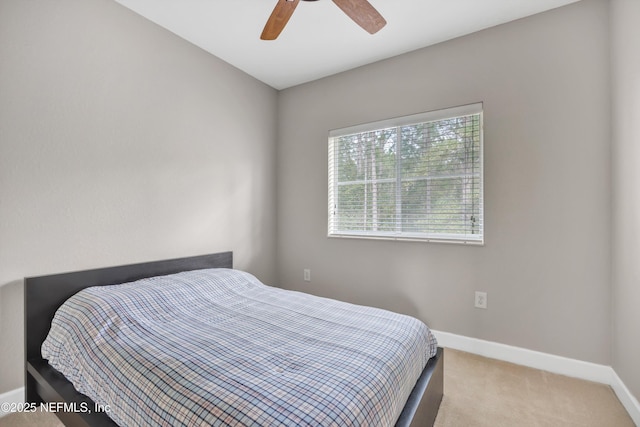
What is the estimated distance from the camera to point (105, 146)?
202 cm

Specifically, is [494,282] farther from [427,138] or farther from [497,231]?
[427,138]

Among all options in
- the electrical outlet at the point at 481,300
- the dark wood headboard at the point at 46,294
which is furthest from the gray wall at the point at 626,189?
the dark wood headboard at the point at 46,294

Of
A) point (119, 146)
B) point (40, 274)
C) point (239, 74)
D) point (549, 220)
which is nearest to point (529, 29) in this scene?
point (549, 220)

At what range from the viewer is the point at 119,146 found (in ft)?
6.87

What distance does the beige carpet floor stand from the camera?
1.60m

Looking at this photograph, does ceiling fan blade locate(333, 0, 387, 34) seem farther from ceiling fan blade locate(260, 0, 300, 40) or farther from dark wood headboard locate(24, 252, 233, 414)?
dark wood headboard locate(24, 252, 233, 414)

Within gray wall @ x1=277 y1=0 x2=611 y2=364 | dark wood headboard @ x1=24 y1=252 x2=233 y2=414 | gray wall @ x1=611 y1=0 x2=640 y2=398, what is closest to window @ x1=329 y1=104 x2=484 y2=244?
gray wall @ x1=277 y1=0 x2=611 y2=364

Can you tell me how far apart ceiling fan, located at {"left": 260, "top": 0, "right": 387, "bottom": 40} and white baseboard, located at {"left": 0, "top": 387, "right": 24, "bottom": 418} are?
2530 mm

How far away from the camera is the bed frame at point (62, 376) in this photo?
1.28 m

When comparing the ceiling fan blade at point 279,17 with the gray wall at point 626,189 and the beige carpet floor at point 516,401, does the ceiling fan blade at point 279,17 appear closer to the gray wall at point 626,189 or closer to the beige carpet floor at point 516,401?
the gray wall at point 626,189

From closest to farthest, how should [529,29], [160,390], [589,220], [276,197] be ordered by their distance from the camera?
[160,390], [589,220], [529,29], [276,197]

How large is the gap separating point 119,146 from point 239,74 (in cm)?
143

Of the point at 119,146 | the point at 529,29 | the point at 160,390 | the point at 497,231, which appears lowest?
the point at 160,390

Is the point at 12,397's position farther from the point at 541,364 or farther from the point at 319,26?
the point at 541,364
